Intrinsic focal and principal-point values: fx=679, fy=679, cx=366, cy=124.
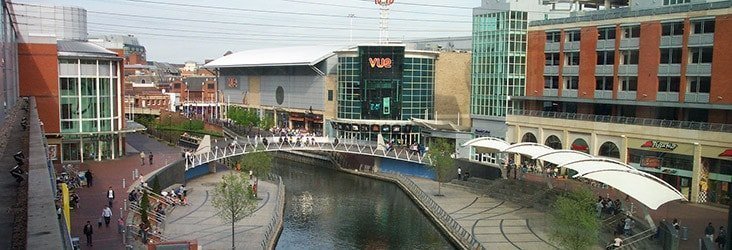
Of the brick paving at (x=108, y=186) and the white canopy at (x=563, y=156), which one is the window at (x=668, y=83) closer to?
the white canopy at (x=563, y=156)

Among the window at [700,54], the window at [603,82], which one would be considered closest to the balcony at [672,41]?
the window at [700,54]

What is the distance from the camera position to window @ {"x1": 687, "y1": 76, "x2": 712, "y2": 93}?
39188mm

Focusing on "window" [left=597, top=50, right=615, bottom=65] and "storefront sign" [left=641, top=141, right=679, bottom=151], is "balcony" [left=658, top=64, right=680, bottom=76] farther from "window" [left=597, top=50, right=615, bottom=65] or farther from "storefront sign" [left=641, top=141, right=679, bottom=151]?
"storefront sign" [left=641, top=141, right=679, bottom=151]

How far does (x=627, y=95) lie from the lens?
44.3m

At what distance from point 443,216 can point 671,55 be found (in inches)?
688

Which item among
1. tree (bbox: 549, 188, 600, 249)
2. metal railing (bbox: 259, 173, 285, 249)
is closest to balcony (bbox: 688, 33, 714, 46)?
tree (bbox: 549, 188, 600, 249)

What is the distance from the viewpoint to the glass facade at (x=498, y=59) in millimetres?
55438

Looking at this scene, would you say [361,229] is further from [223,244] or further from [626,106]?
[626,106]

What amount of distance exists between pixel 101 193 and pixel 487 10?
3576 cm

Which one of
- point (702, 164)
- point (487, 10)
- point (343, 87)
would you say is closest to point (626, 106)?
point (702, 164)

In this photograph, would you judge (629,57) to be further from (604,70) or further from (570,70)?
(570,70)

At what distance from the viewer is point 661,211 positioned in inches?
1374

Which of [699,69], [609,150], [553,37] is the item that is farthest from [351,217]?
[699,69]

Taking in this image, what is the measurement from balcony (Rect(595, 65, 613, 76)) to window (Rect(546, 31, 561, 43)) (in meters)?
4.67
